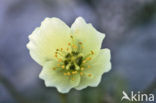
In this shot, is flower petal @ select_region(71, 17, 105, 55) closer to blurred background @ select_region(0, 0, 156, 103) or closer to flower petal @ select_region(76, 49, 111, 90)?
flower petal @ select_region(76, 49, 111, 90)

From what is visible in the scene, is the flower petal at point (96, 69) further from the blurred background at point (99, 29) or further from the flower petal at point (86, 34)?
the blurred background at point (99, 29)

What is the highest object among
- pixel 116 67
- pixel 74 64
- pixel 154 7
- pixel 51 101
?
pixel 154 7

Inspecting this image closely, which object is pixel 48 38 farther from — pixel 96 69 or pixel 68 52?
pixel 96 69

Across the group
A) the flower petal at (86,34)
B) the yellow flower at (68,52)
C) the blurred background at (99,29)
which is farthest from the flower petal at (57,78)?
the blurred background at (99,29)

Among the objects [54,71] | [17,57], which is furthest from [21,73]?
[54,71]

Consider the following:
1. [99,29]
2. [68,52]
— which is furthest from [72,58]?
[99,29]

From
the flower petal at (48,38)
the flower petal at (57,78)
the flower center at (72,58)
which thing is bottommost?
the flower petal at (57,78)

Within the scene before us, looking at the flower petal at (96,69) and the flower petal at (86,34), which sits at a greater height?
the flower petal at (86,34)

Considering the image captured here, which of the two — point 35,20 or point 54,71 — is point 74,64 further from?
point 35,20
